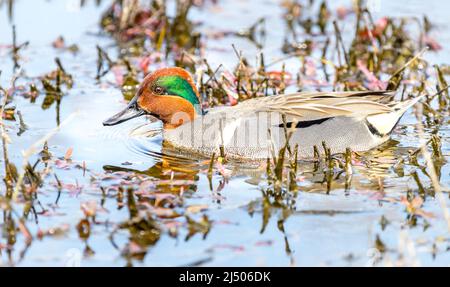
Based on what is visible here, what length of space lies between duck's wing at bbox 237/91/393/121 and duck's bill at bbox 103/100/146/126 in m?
0.77

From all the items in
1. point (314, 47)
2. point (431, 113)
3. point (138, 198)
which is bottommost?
point (138, 198)

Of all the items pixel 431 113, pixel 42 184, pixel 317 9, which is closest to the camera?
pixel 42 184

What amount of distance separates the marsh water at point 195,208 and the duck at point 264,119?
0.55 ft

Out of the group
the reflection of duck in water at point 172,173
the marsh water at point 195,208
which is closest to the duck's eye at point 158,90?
the marsh water at point 195,208

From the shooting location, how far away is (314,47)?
9.12m

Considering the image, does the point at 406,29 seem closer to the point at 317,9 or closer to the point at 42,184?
the point at 317,9

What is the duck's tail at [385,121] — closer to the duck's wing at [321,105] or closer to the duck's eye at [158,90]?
the duck's wing at [321,105]

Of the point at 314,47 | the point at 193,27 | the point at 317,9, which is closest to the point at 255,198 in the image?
the point at 314,47

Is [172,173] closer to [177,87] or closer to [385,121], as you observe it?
[177,87]

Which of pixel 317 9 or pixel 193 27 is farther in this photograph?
pixel 317 9

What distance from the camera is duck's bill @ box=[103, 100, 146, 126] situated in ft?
22.1

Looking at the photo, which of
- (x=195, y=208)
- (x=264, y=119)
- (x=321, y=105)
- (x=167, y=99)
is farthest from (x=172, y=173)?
(x=321, y=105)

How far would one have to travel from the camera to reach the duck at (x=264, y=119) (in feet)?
21.0
